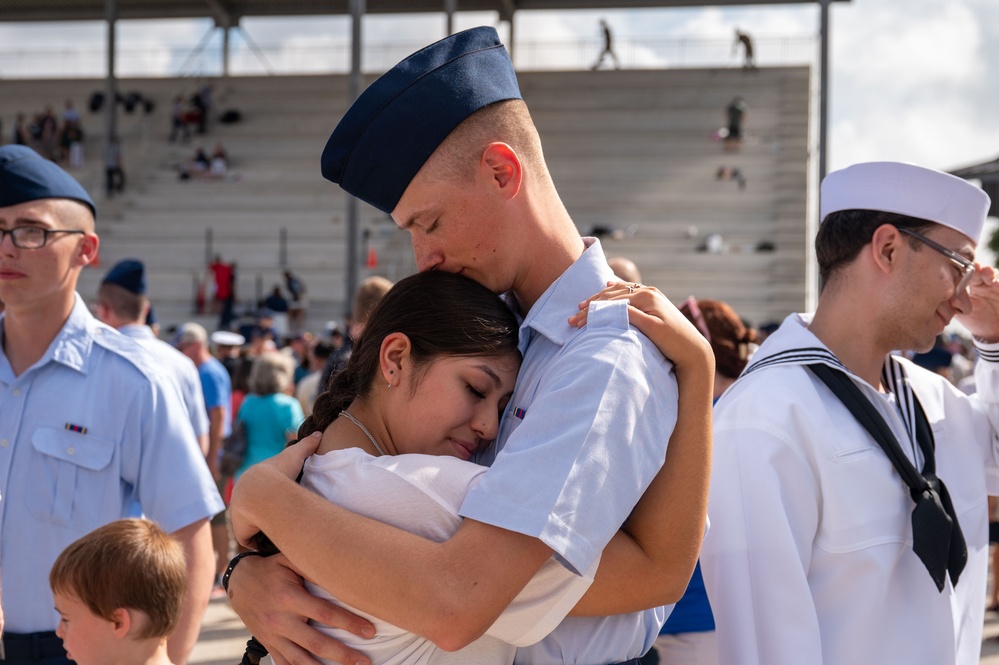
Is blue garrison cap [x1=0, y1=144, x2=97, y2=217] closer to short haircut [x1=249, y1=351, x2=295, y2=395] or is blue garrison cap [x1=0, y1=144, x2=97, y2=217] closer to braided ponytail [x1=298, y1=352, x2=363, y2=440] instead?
braided ponytail [x1=298, y1=352, x2=363, y2=440]

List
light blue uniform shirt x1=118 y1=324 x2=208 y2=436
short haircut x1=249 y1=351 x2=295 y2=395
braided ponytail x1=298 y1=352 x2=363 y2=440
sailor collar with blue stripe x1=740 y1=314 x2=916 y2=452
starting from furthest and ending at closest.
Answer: short haircut x1=249 y1=351 x2=295 y2=395 < light blue uniform shirt x1=118 y1=324 x2=208 y2=436 < sailor collar with blue stripe x1=740 y1=314 x2=916 y2=452 < braided ponytail x1=298 y1=352 x2=363 y2=440

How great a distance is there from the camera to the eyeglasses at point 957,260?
7.55 feet

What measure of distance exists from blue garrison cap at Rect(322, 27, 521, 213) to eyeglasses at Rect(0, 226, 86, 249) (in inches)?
53.8

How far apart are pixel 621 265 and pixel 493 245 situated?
115 inches

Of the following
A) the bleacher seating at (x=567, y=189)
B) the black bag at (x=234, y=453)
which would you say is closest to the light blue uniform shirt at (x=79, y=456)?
the black bag at (x=234, y=453)

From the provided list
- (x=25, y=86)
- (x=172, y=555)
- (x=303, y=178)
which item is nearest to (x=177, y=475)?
(x=172, y=555)

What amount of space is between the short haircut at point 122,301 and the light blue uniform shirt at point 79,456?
2.64 m

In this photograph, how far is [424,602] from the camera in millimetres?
1327

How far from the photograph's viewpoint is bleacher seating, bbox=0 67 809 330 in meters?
18.7

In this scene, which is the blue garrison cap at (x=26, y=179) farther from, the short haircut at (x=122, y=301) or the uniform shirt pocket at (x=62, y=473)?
the short haircut at (x=122, y=301)

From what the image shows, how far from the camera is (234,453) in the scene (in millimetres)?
6969

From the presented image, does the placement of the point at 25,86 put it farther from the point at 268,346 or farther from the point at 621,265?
the point at 621,265

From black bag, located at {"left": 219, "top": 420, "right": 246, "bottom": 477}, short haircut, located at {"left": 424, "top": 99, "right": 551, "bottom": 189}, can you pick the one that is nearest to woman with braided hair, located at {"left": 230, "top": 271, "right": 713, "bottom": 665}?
short haircut, located at {"left": 424, "top": 99, "right": 551, "bottom": 189}

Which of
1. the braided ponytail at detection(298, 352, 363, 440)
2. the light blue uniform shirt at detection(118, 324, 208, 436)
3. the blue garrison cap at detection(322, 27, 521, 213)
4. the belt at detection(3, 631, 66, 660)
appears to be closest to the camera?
the blue garrison cap at detection(322, 27, 521, 213)
